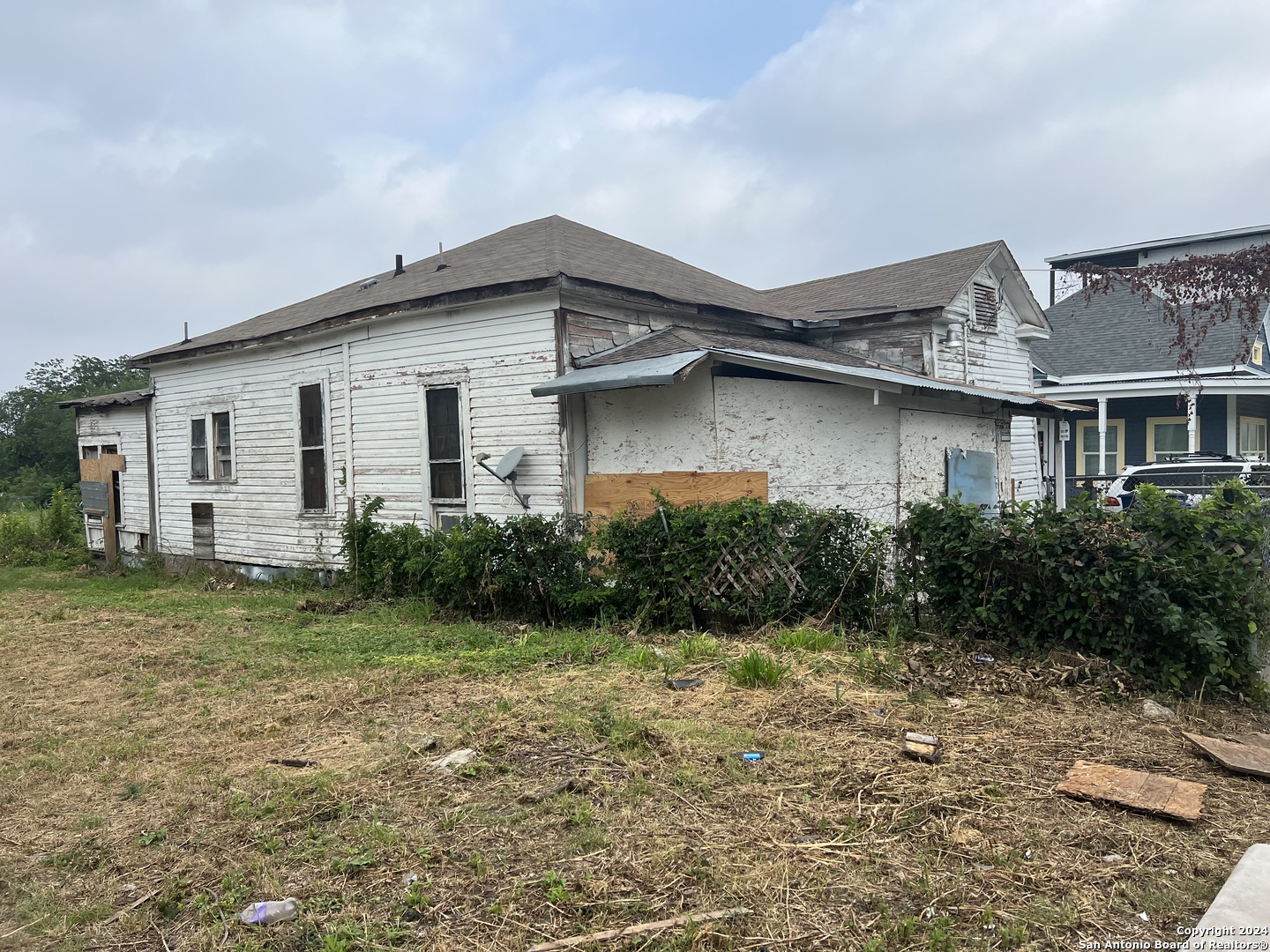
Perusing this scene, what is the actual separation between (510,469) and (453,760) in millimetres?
5861

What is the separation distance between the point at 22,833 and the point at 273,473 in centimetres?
1058

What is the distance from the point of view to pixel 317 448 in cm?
1350

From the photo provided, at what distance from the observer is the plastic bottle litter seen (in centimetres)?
329

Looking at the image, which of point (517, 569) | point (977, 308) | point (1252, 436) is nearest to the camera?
point (517, 569)

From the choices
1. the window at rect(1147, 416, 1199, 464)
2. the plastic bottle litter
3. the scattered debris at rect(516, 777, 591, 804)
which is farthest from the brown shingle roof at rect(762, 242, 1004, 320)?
the plastic bottle litter

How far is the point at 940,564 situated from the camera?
6891 millimetres

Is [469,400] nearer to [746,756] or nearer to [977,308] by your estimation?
[746,756]

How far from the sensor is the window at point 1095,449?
→ 2241 cm

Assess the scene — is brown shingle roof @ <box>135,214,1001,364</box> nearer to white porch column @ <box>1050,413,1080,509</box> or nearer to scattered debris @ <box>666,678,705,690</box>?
white porch column @ <box>1050,413,1080,509</box>

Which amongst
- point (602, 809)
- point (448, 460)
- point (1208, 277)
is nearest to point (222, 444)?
point (448, 460)

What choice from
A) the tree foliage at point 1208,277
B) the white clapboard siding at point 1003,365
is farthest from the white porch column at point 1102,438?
the white clapboard siding at point 1003,365

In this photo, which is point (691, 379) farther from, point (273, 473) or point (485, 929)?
point (273, 473)

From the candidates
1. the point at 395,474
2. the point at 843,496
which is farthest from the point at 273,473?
the point at 843,496

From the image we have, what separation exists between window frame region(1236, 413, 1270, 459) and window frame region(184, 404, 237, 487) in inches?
897
